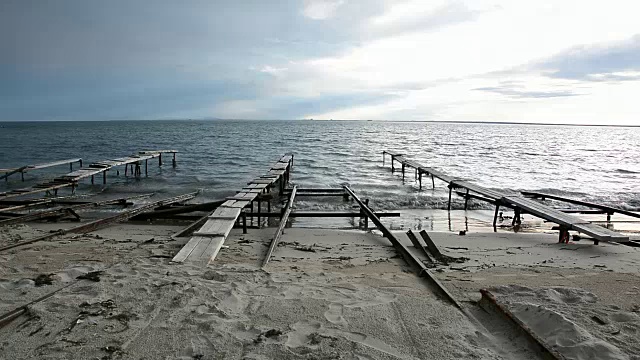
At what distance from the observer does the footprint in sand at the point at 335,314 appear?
370cm

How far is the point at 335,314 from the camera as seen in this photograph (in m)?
3.88

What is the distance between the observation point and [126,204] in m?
12.2

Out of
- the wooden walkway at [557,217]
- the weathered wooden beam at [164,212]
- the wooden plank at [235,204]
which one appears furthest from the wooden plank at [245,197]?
the wooden walkway at [557,217]

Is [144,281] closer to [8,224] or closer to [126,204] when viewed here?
[8,224]

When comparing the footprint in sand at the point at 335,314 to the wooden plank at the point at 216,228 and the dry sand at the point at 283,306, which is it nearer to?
the dry sand at the point at 283,306

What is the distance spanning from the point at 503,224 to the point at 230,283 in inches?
385

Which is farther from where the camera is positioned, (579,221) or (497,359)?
(579,221)

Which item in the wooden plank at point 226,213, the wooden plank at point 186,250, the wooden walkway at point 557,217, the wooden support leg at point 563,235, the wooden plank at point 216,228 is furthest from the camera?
the wooden support leg at point 563,235

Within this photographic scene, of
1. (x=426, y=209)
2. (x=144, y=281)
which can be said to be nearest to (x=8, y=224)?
(x=144, y=281)

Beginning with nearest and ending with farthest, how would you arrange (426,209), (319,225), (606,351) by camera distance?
(606,351)
(319,225)
(426,209)

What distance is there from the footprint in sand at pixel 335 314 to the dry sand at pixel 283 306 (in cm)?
2

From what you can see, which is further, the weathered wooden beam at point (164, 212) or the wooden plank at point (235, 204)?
the weathered wooden beam at point (164, 212)

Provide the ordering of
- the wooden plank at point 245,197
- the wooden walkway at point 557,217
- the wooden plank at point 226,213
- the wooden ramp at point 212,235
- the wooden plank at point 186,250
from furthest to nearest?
1. the wooden plank at point 245,197
2. the wooden plank at point 226,213
3. the wooden walkway at point 557,217
4. the wooden ramp at point 212,235
5. the wooden plank at point 186,250

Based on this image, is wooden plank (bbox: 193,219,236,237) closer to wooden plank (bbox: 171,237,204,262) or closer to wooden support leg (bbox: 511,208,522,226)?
wooden plank (bbox: 171,237,204,262)
